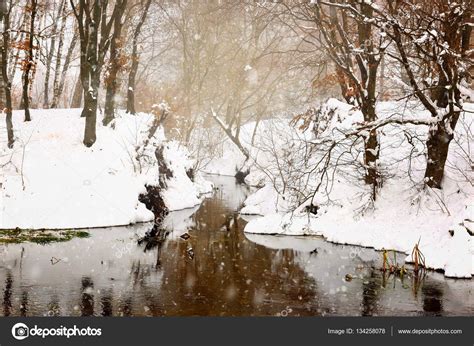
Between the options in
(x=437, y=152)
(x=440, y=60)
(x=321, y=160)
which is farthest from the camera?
(x=437, y=152)

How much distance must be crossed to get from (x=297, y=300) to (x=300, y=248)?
541cm

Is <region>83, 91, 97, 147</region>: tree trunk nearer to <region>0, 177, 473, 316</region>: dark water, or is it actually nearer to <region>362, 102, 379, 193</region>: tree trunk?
<region>0, 177, 473, 316</region>: dark water

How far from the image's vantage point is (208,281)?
11305mm

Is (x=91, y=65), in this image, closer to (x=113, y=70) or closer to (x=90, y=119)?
(x=113, y=70)

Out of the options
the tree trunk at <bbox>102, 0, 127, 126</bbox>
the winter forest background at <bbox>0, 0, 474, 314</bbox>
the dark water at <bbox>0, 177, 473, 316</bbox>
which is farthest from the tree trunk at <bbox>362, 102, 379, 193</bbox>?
the tree trunk at <bbox>102, 0, 127, 126</bbox>

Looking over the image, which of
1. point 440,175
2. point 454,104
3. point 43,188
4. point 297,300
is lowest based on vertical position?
point 297,300

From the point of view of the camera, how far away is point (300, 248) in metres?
15.5

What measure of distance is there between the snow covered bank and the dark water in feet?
5.29

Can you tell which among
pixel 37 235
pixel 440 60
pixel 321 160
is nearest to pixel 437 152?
pixel 440 60

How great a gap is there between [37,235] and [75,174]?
13.3 ft

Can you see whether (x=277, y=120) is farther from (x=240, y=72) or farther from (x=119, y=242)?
(x=119, y=242)

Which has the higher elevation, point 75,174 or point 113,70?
point 113,70

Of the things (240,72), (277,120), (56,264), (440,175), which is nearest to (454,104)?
(440,175)

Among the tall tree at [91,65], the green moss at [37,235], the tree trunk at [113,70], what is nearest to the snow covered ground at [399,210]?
the green moss at [37,235]
